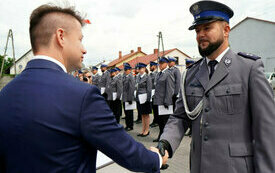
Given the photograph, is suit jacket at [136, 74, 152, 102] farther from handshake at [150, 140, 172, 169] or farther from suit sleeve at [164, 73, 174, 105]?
handshake at [150, 140, 172, 169]

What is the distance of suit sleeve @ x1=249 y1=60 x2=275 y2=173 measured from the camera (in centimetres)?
148

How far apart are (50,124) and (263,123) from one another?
1343mm

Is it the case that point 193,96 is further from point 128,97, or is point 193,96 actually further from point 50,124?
point 128,97

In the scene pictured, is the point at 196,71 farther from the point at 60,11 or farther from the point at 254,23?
the point at 254,23

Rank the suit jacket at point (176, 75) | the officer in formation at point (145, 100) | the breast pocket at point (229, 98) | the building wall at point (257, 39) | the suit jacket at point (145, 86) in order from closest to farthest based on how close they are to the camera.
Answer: the breast pocket at point (229, 98)
the suit jacket at point (176, 75)
the officer in formation at point (145, 100)
the suit jacket at point (145, 86)
the building wall at point (257, 39)

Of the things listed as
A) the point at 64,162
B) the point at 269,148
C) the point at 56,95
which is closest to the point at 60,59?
the point at 56,95

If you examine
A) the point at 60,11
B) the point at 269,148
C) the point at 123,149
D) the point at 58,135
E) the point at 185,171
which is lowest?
the point at 185,171

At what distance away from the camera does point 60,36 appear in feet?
4.25

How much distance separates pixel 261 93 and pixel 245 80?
0.49ft

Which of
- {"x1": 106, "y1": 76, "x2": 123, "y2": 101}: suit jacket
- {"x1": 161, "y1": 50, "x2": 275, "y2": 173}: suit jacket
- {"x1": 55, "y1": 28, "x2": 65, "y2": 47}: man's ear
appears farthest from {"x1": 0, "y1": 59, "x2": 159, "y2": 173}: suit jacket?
{"x1": 106, "y1": 76, "x2": 123, "y2": 101}: suit jacket

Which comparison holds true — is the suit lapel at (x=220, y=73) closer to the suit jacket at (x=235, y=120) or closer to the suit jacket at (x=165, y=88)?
the suit jacket at (x=235, y=120)

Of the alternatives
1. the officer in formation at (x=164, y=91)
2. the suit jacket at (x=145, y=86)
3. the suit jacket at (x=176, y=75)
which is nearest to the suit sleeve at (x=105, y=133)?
the officer in formation at (x=164, y=91)

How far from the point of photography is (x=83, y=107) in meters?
1.11

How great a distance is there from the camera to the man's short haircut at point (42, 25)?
50.4 inches
